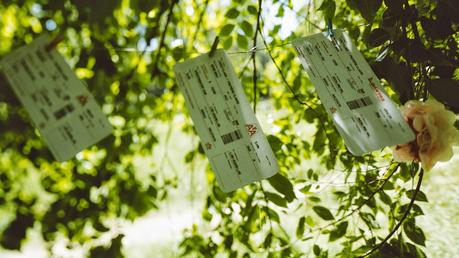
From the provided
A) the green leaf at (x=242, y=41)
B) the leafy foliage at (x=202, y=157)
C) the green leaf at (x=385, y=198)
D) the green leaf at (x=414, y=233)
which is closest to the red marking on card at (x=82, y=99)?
the leafy foliage at (x=202, y=157)

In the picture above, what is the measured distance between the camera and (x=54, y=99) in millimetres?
487

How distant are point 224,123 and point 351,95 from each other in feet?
0.70

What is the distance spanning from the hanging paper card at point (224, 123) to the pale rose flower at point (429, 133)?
22cm

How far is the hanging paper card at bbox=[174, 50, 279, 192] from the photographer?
56cm

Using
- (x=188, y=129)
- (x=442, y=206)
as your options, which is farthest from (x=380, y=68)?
(x=442, y=206)

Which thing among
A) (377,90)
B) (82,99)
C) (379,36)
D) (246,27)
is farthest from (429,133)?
(246,27)

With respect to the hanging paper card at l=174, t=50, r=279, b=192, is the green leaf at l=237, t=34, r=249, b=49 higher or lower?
higher

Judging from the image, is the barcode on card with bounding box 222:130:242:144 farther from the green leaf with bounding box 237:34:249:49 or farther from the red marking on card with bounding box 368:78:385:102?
the green leaf with bounding box 237:34:249:49

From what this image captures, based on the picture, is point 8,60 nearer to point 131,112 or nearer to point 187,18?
point 131,112

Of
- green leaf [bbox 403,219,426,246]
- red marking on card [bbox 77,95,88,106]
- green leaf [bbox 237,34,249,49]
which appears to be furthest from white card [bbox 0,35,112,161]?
green leaf [bbox 237,34,249,49]

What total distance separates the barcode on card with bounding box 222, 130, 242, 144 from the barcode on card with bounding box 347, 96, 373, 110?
183 mm

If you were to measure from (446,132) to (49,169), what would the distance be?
1.32m

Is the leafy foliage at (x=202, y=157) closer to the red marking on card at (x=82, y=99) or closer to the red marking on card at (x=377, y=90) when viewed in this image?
the red marking on card at (x=377, y=90)

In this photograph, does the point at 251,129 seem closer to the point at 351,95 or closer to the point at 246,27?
the point at 351,95
